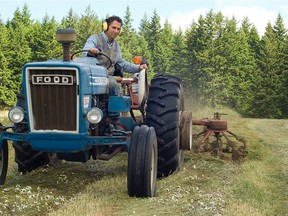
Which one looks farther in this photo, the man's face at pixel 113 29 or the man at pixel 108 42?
the man's face at pixel 113 29

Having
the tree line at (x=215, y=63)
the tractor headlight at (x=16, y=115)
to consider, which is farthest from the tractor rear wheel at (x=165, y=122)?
the tree line at (x=215, y=63)

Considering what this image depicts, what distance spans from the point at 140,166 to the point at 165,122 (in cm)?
115

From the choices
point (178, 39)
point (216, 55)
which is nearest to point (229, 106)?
point (216, 55)

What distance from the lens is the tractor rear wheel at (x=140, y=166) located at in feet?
16.6

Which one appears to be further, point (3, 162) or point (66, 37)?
point (3, 162)

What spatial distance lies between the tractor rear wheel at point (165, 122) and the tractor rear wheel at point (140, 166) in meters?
0.86

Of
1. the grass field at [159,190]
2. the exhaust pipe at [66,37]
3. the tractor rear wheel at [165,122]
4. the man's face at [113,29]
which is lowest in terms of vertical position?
the grass field at [159,190]

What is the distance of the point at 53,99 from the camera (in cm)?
515

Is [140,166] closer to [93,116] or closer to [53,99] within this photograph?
[93,116]

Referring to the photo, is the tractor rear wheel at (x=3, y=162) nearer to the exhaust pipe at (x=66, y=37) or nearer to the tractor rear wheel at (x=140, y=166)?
the exhaust pipe at (x=66, y=37)

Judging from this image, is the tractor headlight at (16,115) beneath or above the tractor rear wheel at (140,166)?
above

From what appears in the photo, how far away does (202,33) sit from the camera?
4725 centimetres

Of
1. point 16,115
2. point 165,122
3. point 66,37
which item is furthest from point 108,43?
point 16,115

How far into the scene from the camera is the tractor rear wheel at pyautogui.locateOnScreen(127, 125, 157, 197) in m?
5.07
